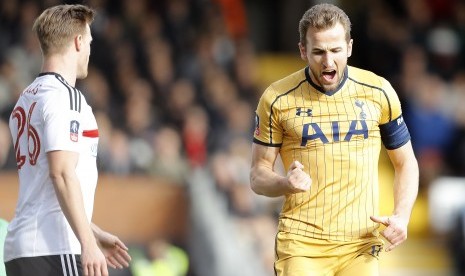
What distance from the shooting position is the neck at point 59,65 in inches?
221

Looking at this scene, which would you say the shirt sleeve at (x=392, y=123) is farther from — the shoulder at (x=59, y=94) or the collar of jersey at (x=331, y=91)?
the shoulder at (x=59, y=94)

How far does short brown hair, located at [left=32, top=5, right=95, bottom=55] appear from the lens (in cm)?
559

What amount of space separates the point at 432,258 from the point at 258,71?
3.87 metres

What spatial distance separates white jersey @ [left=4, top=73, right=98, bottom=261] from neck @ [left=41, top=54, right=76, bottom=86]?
0.12 ft

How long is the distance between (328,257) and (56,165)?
5.27ft

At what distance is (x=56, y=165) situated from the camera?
5336 mm

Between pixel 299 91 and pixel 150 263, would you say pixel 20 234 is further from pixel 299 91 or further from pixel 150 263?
pixel 150 263

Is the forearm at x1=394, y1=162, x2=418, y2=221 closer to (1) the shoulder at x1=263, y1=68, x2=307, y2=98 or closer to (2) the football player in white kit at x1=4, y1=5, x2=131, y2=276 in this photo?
(1) the shoulder at x1=263, y1=68, x2=307, y2=98

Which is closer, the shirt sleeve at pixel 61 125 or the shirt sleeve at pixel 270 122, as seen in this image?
the shirt sleeve at pixel 61 125

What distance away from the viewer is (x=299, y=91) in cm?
623

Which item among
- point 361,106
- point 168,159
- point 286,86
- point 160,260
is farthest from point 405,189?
point 168,159

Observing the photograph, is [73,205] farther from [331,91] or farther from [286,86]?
[331,91]

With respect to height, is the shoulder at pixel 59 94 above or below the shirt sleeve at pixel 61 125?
above

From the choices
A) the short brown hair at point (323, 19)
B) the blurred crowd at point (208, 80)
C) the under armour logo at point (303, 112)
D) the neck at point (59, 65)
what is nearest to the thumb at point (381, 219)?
the under armour logo at point (303, 112)
